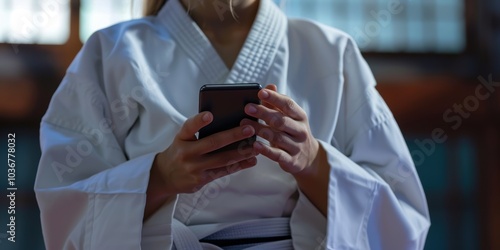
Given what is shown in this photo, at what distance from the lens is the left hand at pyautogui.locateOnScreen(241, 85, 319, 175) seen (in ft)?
2.70

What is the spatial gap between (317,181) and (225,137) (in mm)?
205

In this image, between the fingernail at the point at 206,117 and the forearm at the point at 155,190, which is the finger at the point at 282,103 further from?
the forearm at the point at 155,190

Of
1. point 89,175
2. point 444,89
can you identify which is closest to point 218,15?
point 89,175

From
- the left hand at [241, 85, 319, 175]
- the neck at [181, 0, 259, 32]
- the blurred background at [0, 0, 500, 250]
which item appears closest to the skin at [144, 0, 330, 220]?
the left hand at [241, 85, 319, 175]

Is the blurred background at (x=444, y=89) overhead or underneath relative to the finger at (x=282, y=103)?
underneath

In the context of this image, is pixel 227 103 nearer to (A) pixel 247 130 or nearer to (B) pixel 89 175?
(A) pixel 247 130

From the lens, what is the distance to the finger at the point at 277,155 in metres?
0.82

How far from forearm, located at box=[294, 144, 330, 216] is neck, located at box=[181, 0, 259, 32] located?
33cm

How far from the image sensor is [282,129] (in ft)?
2.79

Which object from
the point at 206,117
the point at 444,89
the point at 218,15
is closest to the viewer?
the point at 206,117

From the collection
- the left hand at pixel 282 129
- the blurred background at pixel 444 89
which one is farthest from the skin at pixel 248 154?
the blurred background at pixel 444 89

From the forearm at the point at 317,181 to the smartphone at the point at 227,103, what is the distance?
14cm

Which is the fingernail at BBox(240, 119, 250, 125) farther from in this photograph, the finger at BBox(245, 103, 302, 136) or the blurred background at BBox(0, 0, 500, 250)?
the blurred background at BBox(0, 0, 500, 250)

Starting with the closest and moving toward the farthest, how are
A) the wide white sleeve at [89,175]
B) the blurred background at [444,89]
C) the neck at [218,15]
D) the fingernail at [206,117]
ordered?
1. the fingernail at [206,117]
2. the wide white sleeve at [89,175]
3. the neck at [218,15]
4. the blurred background at [444,89]
